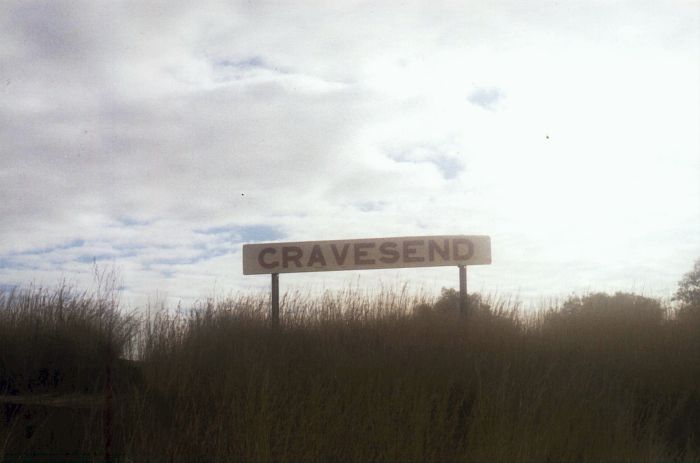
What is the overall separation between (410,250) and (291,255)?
2.09 metres

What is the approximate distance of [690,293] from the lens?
17781mm

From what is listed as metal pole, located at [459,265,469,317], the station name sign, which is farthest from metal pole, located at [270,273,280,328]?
metal pole, located at [459,265,469,317]

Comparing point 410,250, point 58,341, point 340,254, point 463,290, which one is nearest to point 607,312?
point 463,290

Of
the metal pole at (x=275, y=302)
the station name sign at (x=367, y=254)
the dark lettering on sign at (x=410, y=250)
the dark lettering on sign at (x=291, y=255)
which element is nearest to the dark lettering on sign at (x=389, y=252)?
the station name sign at (x=367, y=254)

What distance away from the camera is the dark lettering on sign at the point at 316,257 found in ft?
44.3

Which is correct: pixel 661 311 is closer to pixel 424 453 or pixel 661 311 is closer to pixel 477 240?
pixel 477 240

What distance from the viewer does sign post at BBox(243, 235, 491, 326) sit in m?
13.2

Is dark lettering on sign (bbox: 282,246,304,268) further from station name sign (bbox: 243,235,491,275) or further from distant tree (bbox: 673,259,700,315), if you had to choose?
distant tree (bbox: 673,259,700,315)

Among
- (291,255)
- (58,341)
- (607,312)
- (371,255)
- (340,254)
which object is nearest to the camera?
(58,341)

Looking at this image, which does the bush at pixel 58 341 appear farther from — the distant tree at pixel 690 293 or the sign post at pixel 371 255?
the distant tree at pixel 690 293

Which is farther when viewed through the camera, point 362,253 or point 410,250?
point 362,253

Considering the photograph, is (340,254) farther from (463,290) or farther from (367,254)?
(463,290)

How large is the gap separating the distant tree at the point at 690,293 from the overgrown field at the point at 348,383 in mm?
394

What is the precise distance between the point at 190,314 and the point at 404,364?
4.27 m
